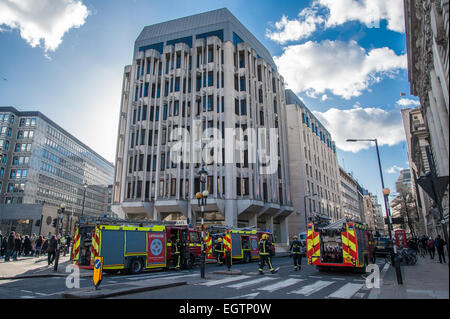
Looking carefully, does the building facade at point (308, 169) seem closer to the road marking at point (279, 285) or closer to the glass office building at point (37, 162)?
the road marking at point (279, 285)

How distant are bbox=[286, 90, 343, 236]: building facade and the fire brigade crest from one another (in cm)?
3349

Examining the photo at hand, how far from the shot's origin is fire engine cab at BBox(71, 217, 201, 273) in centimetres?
1422

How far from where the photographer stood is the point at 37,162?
7206cm

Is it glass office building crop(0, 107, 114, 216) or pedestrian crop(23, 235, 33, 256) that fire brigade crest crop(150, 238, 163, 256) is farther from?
glass office building crop(0, 107, 114, 216)

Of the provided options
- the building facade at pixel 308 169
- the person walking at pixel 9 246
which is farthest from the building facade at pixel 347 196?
the person walking at pixel 9 246

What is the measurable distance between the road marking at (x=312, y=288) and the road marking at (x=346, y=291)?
25.6 inches

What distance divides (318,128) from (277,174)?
34.5 m

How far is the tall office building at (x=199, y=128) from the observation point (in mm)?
36781

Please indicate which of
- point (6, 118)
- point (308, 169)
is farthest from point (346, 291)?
point (6, 118)

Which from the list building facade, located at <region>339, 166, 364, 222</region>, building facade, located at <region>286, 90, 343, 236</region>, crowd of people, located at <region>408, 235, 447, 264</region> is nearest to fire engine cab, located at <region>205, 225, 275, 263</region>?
crowd of people, located at <region>408, 235, 447, 264</region>

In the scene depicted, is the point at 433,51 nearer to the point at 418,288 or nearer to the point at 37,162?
the point at 418,288

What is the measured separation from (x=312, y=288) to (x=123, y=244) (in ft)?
31.0

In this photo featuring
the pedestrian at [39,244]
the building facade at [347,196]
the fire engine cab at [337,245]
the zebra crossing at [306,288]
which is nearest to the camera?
the zebra crossing at [306,288]

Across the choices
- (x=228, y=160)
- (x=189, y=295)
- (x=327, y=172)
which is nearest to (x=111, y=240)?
(x=189, y=295)
